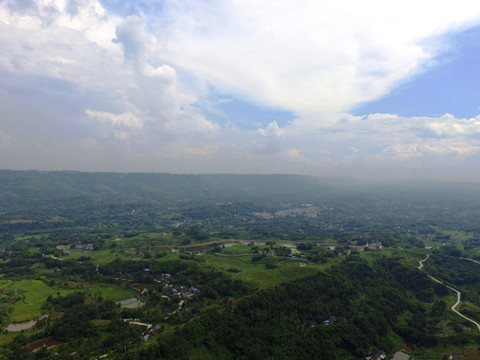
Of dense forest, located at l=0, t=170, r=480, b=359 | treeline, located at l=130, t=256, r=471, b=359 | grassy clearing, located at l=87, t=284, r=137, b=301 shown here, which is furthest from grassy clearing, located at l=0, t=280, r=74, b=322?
treeline, located at l=130, t=256, r=471, b=359

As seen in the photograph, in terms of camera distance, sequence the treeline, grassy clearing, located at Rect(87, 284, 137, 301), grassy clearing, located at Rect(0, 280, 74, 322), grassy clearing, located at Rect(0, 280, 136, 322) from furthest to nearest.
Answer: grassy clearing, located at Rect(87, 284, 137, 301)
grassy clearing, located at Rect(0, 280, 136, 322)
grassy clearing, located at Rect(0, 280, 74, 322)
the treeline

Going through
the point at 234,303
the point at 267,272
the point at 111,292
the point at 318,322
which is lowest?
the point at 318,322

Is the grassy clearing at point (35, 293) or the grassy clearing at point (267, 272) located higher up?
the grassy clearing at point (267, 272)

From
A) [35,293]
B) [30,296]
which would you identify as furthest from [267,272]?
[30,296]

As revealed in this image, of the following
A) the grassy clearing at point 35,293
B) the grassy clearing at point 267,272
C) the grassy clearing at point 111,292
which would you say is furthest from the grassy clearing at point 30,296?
the grassy clearing at point 267,272

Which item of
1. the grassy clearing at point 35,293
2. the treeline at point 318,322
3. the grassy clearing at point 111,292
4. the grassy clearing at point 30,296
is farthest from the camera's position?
the grassy clearing at point 111,292

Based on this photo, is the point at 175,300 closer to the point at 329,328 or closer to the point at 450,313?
the point at 329,328

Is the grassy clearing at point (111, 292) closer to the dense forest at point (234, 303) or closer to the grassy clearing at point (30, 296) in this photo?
the dense forest at point (234, 303)

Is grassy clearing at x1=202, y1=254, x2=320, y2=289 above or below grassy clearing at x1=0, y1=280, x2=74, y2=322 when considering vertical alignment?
above

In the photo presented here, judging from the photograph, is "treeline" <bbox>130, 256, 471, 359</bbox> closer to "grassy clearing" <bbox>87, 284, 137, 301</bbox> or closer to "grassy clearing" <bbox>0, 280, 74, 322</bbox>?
"grassy clearing" <bbox>87, 284, 137, 301</bbox>

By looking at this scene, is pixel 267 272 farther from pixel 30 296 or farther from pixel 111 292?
pixel 30 296

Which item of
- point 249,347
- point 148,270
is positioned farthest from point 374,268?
point 148,270
